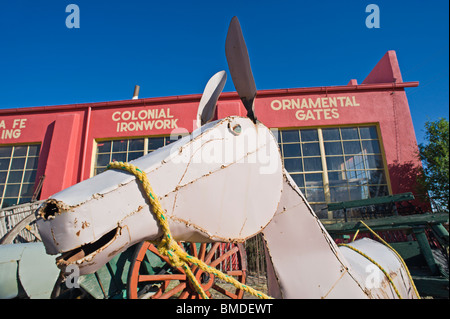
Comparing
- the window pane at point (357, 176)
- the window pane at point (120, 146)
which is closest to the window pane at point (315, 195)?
the window pane at point (357, 176)

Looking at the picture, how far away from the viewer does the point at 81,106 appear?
8656mm

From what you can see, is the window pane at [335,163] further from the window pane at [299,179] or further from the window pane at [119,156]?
the window pane at [119,156]

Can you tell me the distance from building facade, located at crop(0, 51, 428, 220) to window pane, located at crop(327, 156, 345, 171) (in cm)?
3

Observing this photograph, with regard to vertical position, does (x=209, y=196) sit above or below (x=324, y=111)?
below

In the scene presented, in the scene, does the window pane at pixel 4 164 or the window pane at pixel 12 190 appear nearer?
the window pane at pixel 12 190

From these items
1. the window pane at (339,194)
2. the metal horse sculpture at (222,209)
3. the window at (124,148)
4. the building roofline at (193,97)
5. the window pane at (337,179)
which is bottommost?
the metal horse sculpture at (222,209)

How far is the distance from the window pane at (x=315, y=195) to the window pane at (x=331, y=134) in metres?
1.64

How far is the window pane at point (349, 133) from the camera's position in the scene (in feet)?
26.3

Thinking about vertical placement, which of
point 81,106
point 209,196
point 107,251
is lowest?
point 107,251

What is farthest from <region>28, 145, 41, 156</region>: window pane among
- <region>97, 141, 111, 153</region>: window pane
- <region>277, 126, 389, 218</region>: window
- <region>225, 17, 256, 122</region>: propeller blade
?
<region>225, 17, 256, 122</region>: propeller blade

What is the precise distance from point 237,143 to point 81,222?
0.65 metres
